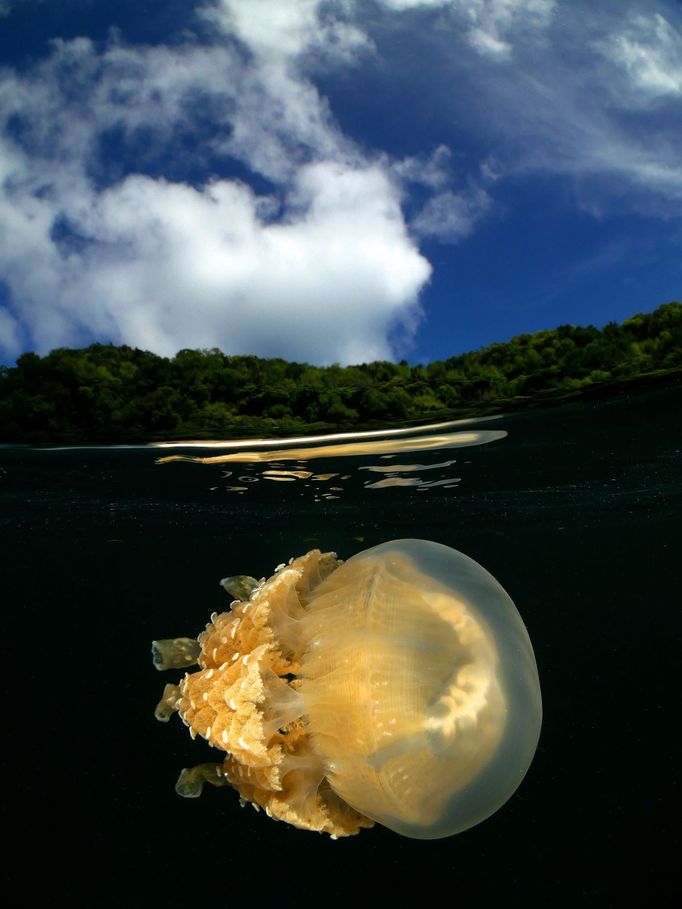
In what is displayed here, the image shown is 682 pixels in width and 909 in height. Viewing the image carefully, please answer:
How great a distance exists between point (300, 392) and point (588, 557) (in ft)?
38.8

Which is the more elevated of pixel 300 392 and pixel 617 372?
pixel 300 392

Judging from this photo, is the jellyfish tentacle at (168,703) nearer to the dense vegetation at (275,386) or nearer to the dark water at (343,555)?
the dense vegetation at (275,386)

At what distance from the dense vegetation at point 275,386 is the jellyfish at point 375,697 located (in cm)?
637

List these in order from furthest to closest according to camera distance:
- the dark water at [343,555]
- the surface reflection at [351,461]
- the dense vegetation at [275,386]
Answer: the dark water at [343,555] < the surface reflection at [351,461] < the dense vegetation at [275,386]

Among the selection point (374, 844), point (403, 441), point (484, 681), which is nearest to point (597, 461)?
point (403, 441)

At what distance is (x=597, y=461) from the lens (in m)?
10.6

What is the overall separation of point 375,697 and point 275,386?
7.03 meters

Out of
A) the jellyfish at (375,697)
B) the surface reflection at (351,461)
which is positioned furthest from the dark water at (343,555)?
the jellyfish at (375,697)

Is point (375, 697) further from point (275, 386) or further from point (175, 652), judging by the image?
point (275, 386)

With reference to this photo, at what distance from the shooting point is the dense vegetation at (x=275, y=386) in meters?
8.59

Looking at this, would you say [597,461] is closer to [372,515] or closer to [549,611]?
[372,515]

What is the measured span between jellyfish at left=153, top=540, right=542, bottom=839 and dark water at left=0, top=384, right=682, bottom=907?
691cm

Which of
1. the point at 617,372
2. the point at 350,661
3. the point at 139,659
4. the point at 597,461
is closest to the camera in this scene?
the point at 350,661

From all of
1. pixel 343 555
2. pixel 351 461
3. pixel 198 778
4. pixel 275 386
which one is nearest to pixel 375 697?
pixel 198 778
